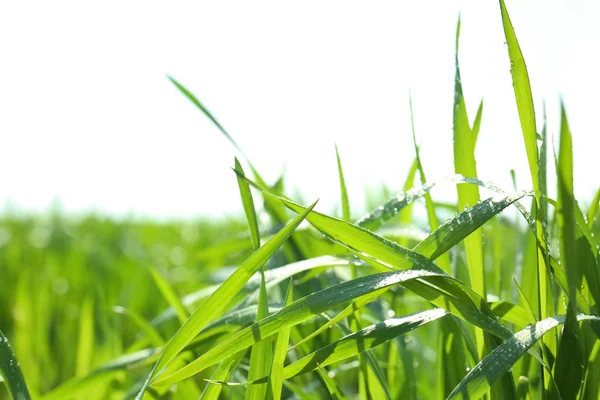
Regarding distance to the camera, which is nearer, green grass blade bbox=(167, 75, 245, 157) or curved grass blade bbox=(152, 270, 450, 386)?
curved grass blade bbox=(152, 270, 450, 386)

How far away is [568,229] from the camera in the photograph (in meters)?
0.49

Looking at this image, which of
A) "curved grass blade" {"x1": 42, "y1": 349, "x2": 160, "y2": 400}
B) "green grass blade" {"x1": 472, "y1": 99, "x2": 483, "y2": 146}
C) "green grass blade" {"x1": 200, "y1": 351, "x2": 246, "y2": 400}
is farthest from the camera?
"curved grass blade" {"x1": 42, "y1": 349, "x2": 160, "y2": 400}

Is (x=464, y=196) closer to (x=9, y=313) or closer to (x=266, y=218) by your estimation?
(x=266, y=218)

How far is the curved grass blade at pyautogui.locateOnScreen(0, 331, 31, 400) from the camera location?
22.8 inches

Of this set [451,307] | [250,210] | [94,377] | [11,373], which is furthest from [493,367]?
[94,377]

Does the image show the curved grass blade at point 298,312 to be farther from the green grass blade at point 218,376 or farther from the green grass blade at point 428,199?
the green grass blade at point 428,199

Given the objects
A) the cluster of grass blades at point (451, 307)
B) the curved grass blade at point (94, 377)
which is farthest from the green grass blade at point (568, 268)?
the curved grass blade at point (94, 377)

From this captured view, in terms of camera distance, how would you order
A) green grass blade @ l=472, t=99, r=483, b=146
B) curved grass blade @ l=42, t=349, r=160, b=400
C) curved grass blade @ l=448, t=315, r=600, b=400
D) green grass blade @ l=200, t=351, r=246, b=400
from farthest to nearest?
curved grass blade @ l=42, t=349, r=160, b=400 < green grass blade @ l=472, t=99, r=483, b=146 < green grass blade @ l=200, t=351, r=246, b=400 < curved grass blade @ l=448, t=315, r=600, b=400

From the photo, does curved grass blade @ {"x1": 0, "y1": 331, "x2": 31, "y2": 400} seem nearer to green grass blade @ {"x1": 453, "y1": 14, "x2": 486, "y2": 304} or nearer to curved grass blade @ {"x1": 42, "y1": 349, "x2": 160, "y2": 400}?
curved grass blade @ {"x1": 42, "y1": 349, "x2": 160, "y2": 400}

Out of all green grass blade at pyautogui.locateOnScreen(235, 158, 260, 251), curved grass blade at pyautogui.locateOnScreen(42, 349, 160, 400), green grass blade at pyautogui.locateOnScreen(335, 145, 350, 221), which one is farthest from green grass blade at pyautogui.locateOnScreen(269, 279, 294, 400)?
curved grass blade at pyautogui.locateOnScreen(42, 349, 160, 400)

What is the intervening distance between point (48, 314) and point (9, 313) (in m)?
0.26

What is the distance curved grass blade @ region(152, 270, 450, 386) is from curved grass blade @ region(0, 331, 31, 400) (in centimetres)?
18

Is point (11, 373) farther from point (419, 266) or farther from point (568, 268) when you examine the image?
point (568, 268)

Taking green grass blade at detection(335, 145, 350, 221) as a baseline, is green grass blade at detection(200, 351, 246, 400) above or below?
below
